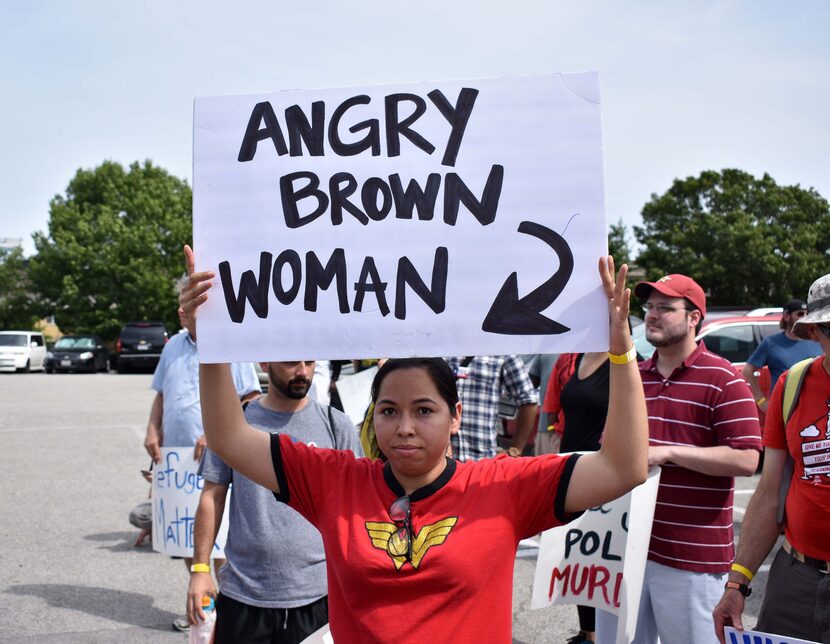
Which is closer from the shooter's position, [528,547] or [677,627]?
[677,627]

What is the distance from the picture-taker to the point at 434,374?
2.38m

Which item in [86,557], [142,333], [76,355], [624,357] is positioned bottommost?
[86,557]

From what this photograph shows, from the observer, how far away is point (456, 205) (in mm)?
2305

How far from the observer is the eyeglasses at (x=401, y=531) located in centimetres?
219

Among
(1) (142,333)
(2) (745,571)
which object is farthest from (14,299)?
(2) (745,571)

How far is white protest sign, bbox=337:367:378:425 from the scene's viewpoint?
23.6 ft

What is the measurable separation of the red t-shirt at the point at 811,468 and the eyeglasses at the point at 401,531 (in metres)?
1.55

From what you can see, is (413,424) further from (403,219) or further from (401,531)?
(403,219)

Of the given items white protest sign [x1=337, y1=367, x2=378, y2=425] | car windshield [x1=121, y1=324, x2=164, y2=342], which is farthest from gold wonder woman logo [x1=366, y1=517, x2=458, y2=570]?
car windshield [x1=121, y1=324, x2=164, y2=342]

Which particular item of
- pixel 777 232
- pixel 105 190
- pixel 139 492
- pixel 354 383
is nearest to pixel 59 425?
pixel 139 492

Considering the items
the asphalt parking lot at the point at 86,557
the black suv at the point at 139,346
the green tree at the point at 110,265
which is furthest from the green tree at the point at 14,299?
the asphalt parking lot at the point at 86,557

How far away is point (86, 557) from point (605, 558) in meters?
4.96

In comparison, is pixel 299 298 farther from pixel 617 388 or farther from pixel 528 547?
pixel 528 547

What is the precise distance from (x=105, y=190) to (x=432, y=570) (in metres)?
52.8
